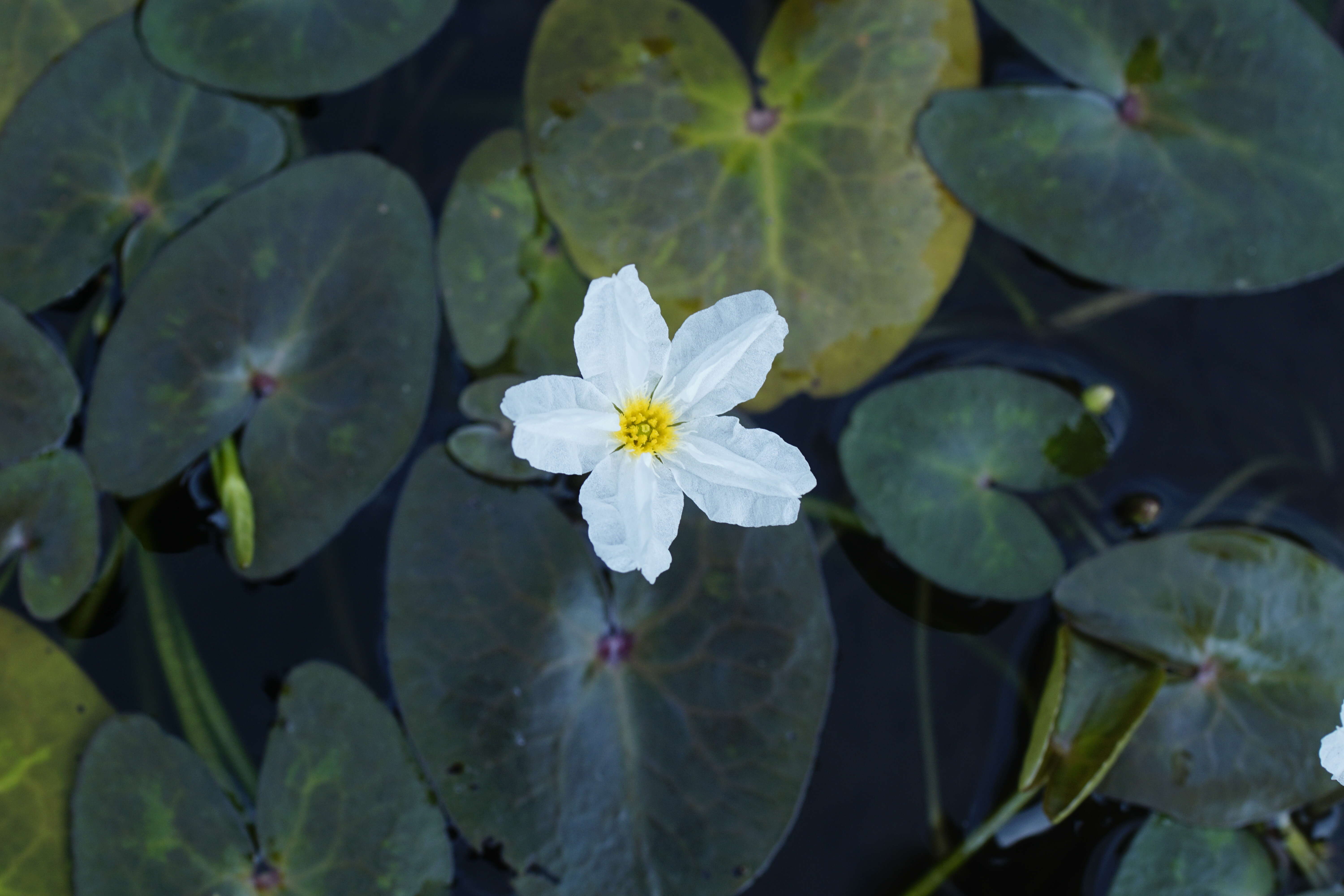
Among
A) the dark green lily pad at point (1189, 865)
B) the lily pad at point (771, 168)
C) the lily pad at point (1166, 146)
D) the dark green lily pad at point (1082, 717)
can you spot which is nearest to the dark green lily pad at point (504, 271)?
the lily pad at point (771, 168)

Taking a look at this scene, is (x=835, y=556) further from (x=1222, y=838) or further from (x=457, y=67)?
(x=457, y=67)

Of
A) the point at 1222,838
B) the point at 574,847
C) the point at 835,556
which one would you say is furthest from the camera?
the point at 835,556

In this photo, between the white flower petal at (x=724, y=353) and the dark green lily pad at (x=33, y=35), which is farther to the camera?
the dark green lily pad at (x=33, y=35)

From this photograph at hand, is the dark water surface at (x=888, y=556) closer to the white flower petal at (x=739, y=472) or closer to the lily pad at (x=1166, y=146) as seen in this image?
the lily pad at (x=1166, y=146)

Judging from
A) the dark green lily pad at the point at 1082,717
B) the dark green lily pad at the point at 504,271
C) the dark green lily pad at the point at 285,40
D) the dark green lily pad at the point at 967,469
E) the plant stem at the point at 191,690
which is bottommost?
the plant stem at the point at 191,690

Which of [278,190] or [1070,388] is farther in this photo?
[1070,388]

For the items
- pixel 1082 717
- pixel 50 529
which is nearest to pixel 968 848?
pixel 1082 717

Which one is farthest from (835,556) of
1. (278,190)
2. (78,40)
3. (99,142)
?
(78,40)
